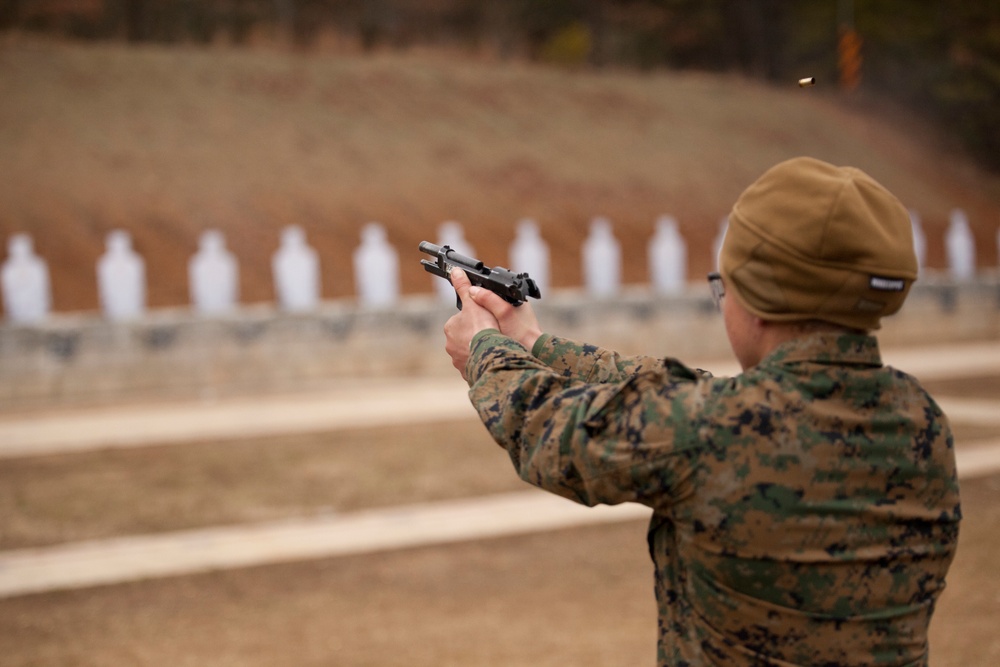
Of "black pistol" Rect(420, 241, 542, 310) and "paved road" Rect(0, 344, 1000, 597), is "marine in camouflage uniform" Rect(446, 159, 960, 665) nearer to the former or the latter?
"black pistol" Rect(420, 241, 542, 310)

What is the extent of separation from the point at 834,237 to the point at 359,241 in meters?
20.1

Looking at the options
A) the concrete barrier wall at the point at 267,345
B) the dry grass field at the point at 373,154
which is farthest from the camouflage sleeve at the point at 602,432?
the dry grass field at the point at 373,154

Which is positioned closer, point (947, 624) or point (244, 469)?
point (947, 624)

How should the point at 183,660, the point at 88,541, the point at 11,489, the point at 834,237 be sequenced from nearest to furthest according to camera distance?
the point at 834,237
the point at 183,660
the point at 88,541
the point at 11,489

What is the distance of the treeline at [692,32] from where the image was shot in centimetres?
2884

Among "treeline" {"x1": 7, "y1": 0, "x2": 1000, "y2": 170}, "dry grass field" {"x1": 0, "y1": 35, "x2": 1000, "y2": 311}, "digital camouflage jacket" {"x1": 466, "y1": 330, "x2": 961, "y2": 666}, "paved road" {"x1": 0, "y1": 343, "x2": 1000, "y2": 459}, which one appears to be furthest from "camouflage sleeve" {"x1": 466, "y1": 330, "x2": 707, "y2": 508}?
"treeline" {"x1": 7, "y1": 0, "x2": 1000, "y2": 170}

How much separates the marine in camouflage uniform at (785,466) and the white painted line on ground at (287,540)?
4.23 meters

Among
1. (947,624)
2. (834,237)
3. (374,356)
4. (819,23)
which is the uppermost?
(819,23)

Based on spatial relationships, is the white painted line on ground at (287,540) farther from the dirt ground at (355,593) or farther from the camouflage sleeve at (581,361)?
the camouflage sleeve at (581,361)

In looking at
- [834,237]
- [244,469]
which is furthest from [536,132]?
[834,237]

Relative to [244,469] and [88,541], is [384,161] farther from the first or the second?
[88,541]

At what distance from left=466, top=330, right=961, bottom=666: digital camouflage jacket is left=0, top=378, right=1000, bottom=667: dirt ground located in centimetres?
275

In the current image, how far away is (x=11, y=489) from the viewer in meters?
6.98

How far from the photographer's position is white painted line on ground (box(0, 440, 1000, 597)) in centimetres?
529
